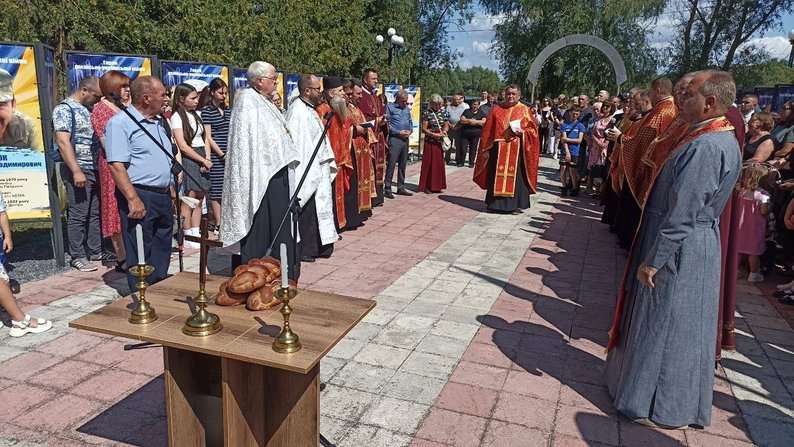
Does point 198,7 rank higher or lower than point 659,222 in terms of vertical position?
higher

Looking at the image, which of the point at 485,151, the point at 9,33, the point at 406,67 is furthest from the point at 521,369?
the point at 406,67

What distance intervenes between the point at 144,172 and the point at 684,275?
361 centimetres

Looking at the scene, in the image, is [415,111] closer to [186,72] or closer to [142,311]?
[186,72]

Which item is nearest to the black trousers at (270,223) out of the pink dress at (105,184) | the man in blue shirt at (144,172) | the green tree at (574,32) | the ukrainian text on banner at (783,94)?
the man in blue shirt at (144,172)

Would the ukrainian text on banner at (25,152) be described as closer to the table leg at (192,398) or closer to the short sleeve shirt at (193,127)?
the short sleeve shirt at (193,127)

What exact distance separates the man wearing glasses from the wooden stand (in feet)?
11.3

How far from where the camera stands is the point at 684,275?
306 centimetres

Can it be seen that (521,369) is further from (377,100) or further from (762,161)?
(377,100)

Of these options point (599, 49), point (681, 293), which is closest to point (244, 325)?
point (681, 293)

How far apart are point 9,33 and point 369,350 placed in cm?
1055

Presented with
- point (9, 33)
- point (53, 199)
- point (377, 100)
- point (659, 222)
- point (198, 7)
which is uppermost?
point (198, 7)

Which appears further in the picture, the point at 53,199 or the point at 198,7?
the point at 198,7

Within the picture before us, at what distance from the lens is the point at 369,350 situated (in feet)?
13.8

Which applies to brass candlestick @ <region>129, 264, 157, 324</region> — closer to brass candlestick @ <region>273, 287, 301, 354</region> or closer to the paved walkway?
brass candlestick @ <region>273, 287, 301, 354</region>
